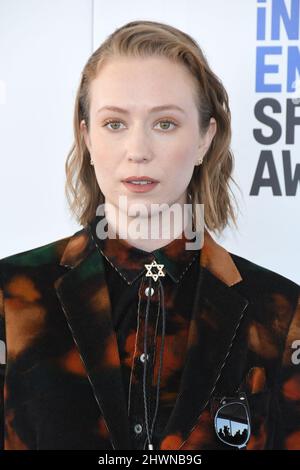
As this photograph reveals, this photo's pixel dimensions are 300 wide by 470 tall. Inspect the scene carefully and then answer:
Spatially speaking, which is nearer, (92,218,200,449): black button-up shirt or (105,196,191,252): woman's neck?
(92,218,200,449): black button-up shirt

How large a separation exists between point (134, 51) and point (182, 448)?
2.90 feet

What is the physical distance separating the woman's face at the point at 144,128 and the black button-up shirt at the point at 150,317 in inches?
4.7

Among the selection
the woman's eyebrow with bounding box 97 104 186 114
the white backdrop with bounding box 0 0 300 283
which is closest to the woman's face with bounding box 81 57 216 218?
the woman's eyebrow with bounding box 97 104 186 114

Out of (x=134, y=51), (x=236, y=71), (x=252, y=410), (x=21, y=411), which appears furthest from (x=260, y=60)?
(x=21, y=411)

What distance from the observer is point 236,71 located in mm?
1739

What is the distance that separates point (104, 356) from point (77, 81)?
75 cm

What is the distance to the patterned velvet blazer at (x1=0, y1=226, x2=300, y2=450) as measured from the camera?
1402 mm

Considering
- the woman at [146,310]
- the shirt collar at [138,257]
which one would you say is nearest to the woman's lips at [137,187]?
the woman at [146,310]

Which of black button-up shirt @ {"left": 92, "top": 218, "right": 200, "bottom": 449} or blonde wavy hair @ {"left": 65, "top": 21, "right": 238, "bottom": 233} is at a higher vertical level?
blonde wavy hair @ {"left": 65, "top": 21, "right": 238, "bottom": 233}

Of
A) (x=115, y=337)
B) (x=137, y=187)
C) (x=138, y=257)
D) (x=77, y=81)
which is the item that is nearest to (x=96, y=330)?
(x=115, y=337)

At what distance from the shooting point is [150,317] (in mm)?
1455

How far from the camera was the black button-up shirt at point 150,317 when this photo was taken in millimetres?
1420

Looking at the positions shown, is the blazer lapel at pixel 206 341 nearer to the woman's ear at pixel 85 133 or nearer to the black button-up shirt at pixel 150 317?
the black button-up shirt at pixel 150 317

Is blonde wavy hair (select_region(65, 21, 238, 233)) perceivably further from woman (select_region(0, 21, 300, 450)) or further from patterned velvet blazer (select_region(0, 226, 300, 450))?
patterned velvet blazer (select_region(0, 226, 300, 450))
